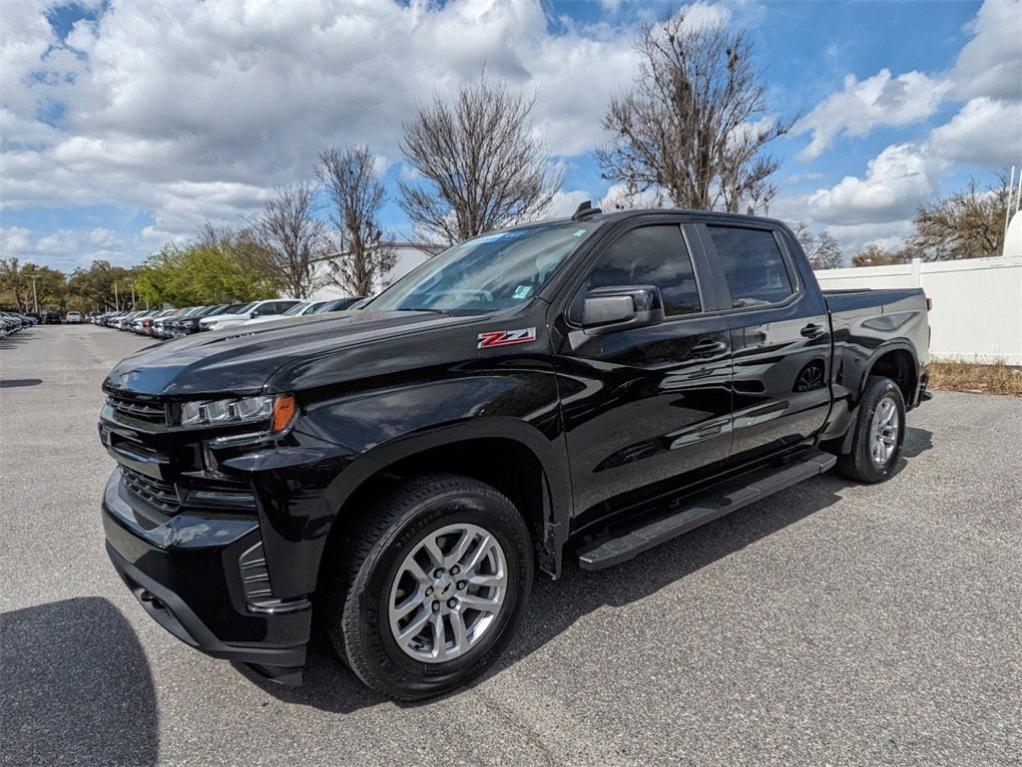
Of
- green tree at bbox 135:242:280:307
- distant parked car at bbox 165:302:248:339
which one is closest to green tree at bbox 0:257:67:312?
green tree at bbox 135:242:280:307

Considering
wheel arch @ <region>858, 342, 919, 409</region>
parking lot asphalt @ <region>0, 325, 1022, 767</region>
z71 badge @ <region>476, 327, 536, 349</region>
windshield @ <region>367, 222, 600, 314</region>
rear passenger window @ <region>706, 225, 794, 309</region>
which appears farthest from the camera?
wheel arch @ <region>858, 342, 919, 409</region>

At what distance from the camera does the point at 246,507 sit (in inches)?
79.0

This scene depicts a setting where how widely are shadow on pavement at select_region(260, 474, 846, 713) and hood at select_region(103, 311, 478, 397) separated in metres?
1.13

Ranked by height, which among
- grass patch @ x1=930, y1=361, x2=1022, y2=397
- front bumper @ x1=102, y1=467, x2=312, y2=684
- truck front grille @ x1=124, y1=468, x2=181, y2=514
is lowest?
grass patch @ x1=930, y1=361, x2=1022, y2=397

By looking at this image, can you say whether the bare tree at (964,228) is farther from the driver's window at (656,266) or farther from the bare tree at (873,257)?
the driver's window at (656,266)

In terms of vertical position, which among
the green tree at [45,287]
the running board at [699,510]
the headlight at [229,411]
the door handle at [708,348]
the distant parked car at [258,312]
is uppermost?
the green tree at [45,287]

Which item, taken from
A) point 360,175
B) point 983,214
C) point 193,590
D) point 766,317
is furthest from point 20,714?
point 983,214

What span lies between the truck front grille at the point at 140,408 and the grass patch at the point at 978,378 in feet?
34.3

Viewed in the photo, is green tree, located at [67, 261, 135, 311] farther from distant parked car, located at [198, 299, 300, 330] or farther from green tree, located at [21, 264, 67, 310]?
distant parked car, located at [198, 299, 300, 330]

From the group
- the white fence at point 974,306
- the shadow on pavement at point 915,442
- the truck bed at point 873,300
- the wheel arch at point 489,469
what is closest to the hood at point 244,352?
the wheel arch at point 489,469

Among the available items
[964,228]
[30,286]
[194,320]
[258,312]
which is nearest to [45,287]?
[30,286]

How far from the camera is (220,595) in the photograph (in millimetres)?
2029

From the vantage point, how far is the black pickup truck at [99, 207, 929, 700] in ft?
6.72

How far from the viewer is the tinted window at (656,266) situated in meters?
Answer: 3.02
